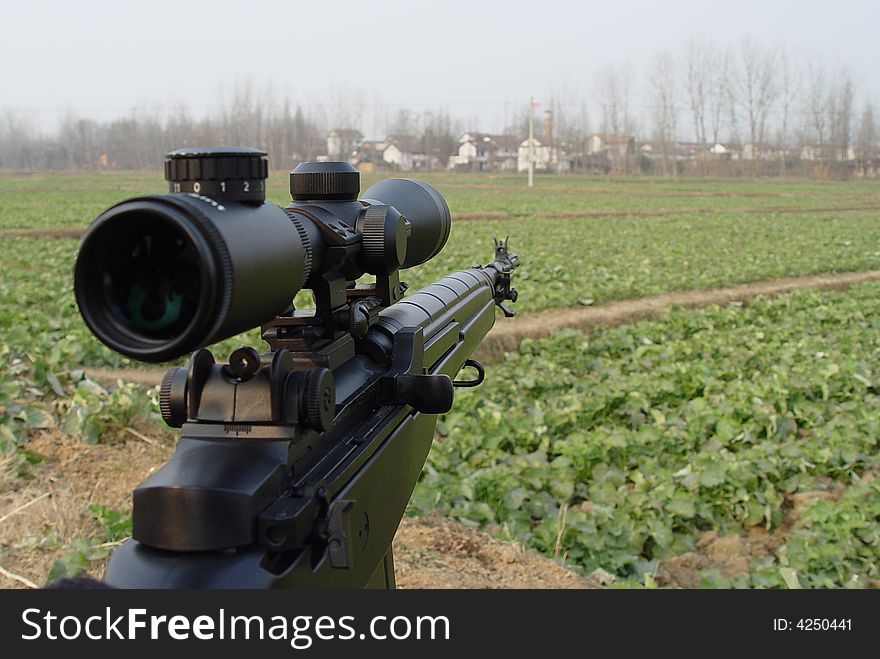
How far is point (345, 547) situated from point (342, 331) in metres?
0.70

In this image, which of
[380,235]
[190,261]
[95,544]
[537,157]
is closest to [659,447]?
[95,544]

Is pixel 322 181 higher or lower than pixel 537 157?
lower

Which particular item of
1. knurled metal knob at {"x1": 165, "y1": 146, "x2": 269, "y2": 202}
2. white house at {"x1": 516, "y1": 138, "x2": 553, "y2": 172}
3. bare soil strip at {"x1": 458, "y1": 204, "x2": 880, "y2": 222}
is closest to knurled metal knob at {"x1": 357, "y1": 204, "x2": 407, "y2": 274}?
knurled metal knob at {"x1": 165, "y1": 146, "x2": 269, "y2": 202}

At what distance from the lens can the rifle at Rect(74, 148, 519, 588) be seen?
59.1 inches

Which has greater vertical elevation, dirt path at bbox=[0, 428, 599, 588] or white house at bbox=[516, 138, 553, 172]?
white house at bbox=[516, 138, 553, 172]

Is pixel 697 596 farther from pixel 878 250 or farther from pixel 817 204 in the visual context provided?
pixel 817 204

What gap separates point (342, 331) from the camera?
2.34 metres

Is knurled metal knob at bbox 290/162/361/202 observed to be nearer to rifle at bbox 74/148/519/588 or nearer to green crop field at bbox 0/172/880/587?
rifle at bbox 74/148/519/588

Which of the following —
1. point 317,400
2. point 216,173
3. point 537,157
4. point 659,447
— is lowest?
point 659,447

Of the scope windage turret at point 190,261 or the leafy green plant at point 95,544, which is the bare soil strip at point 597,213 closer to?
the leafy green plant at point 95,544

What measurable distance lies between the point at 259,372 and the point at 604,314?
1307 cm

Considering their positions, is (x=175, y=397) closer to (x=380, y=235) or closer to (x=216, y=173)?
(x=216, y=173)

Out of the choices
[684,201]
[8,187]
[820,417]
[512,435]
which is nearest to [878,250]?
[820,417]

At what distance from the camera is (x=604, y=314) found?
14469mm
